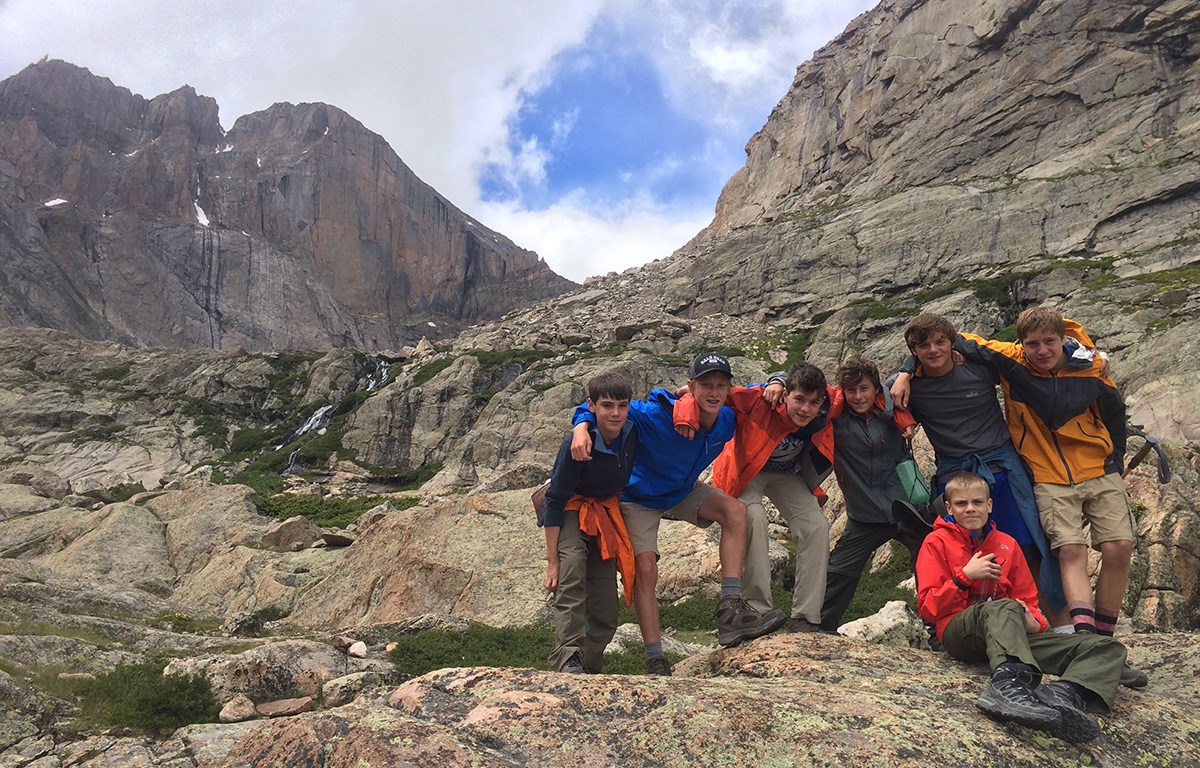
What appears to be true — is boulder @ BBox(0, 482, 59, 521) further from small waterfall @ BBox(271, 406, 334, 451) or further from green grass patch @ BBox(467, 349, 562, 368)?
green grass patch @ BBox(467, 349, 562, 368)

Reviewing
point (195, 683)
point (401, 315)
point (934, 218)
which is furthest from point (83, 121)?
point (195, 683)

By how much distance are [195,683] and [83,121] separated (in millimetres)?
183316

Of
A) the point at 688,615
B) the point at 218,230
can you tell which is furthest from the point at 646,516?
the point at 218,230

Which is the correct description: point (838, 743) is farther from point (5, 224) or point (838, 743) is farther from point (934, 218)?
point (5, 224)

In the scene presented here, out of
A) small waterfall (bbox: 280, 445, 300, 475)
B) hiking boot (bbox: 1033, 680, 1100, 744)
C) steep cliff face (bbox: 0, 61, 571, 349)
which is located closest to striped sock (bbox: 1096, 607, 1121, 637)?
hiking boot (bbox: 1033, 680, 1100, 744)

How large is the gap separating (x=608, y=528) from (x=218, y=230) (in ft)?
530

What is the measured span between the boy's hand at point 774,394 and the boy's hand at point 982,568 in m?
2.12

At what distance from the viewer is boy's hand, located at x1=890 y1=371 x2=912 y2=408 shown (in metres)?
6.40

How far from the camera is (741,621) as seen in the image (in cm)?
580

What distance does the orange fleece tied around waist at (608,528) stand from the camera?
20.1ft

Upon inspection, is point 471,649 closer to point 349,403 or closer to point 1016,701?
point 1016,701

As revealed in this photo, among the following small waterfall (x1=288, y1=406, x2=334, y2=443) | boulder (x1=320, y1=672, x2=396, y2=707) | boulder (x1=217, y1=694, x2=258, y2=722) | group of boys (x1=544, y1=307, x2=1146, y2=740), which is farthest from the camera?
small waterfall (x1=288, y1=406, x2=334, y2=443)

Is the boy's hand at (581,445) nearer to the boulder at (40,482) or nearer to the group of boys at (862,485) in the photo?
the group of boys at (862,485)

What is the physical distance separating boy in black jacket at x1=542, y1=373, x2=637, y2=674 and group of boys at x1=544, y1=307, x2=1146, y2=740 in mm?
16
